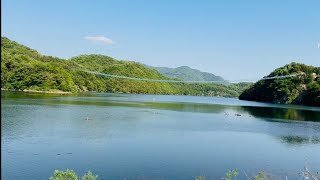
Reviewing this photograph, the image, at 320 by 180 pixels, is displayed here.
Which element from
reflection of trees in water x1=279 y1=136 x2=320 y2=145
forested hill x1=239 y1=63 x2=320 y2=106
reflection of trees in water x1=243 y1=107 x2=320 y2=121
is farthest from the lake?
forested hill x1=239 y1=63 x2=320 y2=106

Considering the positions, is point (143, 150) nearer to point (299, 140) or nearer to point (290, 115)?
point (299, 140)

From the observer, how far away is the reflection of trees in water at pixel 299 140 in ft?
114

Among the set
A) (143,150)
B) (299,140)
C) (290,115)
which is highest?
(290,115)

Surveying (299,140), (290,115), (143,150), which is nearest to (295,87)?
(290,115)

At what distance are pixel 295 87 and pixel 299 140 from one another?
9046 centimetres

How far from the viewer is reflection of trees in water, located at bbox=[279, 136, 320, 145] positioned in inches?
1364

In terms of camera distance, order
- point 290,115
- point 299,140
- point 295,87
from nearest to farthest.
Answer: point 299,140
point 290,115
point 295,87

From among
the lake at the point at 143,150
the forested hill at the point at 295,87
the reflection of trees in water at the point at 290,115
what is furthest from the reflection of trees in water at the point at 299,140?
the forested hill at the point at 295,87

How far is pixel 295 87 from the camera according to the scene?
395 ft

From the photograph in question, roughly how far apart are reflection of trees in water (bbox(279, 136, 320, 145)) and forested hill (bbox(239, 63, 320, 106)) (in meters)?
74.5

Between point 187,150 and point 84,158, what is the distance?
29.0 ft

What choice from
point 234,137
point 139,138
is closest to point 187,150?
point 139,138

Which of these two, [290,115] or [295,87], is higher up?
[295,87]

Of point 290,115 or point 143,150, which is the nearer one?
point 143,150
